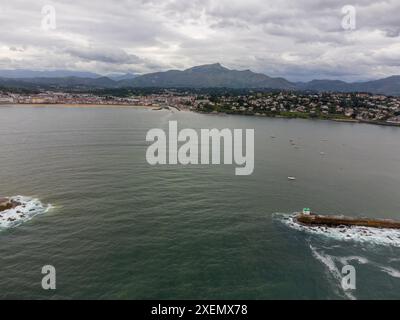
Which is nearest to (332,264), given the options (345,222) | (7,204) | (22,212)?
(345,222)

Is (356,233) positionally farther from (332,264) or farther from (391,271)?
(332,264)

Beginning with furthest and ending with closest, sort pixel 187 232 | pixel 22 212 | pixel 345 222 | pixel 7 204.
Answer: pixel 7 204
pixel 345 222
pixel 22 212
pixel 187 232

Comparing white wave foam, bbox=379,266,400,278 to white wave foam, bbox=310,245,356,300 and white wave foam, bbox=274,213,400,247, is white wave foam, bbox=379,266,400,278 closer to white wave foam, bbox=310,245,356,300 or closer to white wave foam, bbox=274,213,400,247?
white wave foam, bbox=310,245,356,300

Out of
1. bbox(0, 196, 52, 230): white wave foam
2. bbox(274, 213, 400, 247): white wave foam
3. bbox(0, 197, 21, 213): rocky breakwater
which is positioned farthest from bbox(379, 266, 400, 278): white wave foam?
bbox(0, 197, 21, 213): rocky breakwater

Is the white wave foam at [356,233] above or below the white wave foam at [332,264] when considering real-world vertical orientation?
above

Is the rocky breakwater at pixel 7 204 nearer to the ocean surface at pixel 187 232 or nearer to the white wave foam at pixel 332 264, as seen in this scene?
the ocean surface at pixel 187 232

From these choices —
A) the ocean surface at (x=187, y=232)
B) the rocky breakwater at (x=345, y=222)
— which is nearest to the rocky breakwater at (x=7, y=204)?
the ocean surface at (x=187, y=232)
